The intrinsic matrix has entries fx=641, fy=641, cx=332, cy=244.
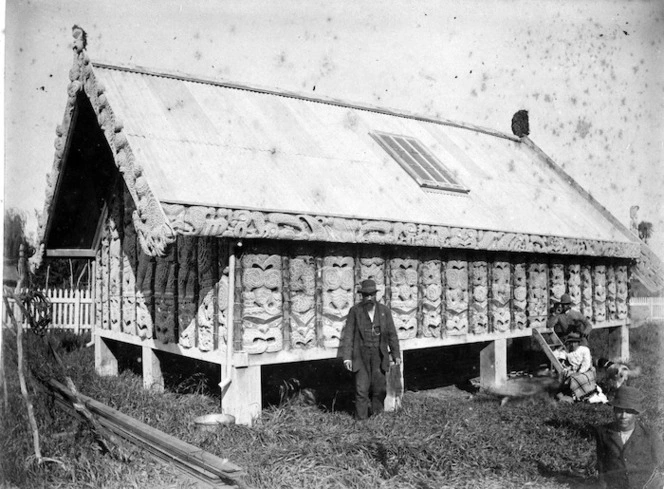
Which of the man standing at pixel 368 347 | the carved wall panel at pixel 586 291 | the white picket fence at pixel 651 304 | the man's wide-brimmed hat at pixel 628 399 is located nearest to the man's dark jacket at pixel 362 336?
the man standing at pixel 368 347

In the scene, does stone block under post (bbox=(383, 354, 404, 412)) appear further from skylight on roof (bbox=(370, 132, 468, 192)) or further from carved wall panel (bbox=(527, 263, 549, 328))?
carved wall panel (bbox=(527, 263, 549, 328))

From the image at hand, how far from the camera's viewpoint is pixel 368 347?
812 cm

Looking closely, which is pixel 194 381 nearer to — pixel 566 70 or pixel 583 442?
pixel 583 442

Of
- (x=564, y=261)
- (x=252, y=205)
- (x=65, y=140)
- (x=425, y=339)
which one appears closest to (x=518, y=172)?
(x=564, y=261)

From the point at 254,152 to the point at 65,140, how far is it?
9.21ft

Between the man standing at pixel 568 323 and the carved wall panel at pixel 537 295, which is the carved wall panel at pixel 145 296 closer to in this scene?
the carved wall panel at pixel 537 295

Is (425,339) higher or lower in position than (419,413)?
higher

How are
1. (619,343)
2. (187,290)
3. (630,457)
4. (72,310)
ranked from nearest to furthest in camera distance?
1. (630,457)
2. (187,290)
3. (619,343)
4. (72,310)

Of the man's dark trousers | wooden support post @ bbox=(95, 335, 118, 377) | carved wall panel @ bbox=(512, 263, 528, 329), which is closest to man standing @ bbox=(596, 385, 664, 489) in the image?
the man's dark trousers

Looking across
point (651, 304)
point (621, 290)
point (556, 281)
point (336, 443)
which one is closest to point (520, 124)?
point (621, 290)

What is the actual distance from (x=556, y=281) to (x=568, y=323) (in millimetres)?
1347

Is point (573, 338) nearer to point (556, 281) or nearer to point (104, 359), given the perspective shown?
point (556, 281)

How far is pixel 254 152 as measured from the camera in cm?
870

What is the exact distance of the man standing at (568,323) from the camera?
10.3 meters
